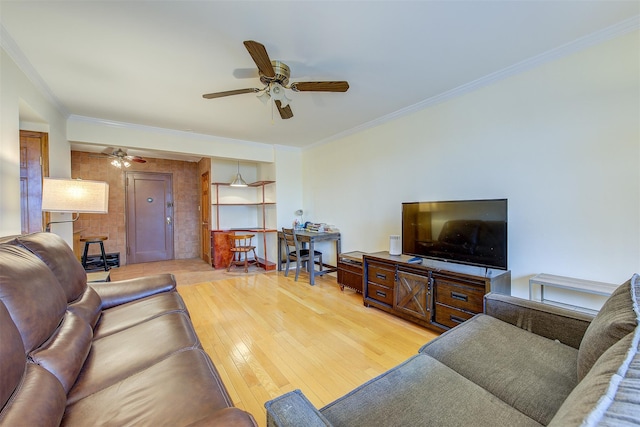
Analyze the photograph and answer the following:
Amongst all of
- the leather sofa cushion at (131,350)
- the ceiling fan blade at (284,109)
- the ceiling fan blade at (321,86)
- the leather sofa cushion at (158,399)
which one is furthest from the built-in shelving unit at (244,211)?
the leather sofa cushion at (158,399)

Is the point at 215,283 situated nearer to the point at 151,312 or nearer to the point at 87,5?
the point at 151,312

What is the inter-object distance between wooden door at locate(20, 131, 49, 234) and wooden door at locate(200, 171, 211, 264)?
2769 mm

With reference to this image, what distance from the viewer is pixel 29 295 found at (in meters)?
1.10

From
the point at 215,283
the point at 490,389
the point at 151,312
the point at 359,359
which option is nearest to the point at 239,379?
the point at 151,312

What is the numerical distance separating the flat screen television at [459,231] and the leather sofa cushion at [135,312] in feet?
7.58

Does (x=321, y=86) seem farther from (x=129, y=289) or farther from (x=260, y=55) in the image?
(x=129, y=289)

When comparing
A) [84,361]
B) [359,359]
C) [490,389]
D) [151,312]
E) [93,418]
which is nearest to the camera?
[93,418]

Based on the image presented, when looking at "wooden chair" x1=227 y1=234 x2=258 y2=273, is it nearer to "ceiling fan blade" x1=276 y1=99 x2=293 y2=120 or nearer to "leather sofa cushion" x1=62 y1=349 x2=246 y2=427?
"ceiling fan blade" x1=276 y1=99 x2=293 y2=120

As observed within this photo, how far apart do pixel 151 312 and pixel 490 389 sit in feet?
6.46

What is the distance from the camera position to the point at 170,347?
4.33 feet

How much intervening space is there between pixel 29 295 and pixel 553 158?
347 centimetres

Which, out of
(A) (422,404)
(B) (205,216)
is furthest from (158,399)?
(B) (205,216)

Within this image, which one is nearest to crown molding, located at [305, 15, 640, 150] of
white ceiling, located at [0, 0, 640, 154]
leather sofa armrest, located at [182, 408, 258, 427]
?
white ceiling, located at [0, 0, 640, 154]

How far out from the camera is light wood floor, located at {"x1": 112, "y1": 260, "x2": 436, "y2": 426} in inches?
72.2
